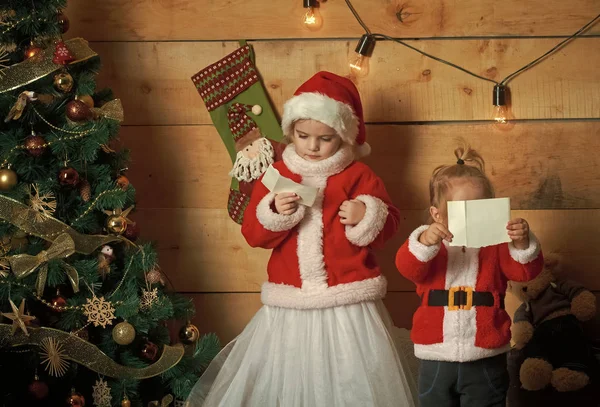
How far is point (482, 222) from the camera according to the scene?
159 centimetres

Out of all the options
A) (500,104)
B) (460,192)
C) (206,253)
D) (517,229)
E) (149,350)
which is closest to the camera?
(517,229)

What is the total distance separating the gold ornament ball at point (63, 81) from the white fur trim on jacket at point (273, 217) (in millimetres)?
556

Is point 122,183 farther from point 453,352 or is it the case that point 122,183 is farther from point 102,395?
point 453,352

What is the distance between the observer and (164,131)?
90.0 inches

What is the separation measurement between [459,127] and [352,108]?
46 centimetres

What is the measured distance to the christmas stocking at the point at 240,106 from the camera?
2207 mm

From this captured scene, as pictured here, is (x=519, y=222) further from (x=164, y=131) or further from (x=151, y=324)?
(x=164, y=131)

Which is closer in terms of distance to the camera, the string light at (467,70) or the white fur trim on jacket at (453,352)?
the white fur trim on jacket at (453,352)

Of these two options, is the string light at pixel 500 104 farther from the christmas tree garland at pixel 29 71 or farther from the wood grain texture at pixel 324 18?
the christmas tree garland at pixel 29 71

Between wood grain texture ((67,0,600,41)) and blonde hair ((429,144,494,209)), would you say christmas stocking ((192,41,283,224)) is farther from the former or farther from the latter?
blonde hair ((429,144,494,209))

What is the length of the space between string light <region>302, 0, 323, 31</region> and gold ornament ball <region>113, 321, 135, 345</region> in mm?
1004

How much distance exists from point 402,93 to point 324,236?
592mm

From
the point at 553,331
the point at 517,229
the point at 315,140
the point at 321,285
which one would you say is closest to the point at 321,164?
the point at 315,140

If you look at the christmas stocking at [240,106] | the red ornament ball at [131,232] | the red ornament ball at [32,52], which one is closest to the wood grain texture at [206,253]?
the christmas stocking at [240,106]
